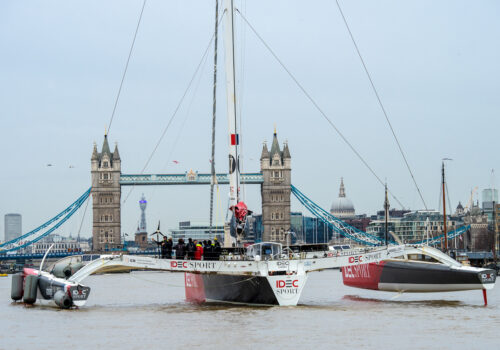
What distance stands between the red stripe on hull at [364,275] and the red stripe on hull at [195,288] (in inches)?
239

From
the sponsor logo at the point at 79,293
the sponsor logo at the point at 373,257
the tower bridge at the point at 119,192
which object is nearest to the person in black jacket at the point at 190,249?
the sponsor logo at the point at 79,293

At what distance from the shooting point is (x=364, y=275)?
3409cm

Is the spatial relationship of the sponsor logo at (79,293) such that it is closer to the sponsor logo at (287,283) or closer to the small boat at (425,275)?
the sponsor logo at (287,283)

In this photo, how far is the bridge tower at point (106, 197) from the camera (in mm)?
152875

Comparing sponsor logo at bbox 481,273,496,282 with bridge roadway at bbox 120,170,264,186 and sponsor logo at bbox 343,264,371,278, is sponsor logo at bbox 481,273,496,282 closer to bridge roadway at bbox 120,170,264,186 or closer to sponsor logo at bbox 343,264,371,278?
sponsor logo at bbox 343,264,371,278

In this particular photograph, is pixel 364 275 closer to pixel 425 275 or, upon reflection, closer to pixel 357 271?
pixel 357 271

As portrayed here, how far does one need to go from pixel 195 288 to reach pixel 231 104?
21.4 feet

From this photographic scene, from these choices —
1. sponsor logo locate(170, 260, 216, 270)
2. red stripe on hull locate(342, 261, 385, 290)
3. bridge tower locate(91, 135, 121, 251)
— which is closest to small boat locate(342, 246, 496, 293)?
red stripe on hull locate(342, 261, 385, 290)

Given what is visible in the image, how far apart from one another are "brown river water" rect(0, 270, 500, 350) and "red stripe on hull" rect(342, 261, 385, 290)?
93.4 inches

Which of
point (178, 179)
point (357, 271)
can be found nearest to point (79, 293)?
point (357, 271)

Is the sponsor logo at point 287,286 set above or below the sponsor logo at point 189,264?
below

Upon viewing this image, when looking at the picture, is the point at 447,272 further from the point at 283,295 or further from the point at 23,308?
the point at 23,308

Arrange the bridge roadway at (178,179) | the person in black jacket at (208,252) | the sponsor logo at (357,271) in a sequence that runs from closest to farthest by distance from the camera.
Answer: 1. the person in black jacket at (208,252)
2. the sponsor logo at (357,271)
3. the bridge roadway at (178,179)

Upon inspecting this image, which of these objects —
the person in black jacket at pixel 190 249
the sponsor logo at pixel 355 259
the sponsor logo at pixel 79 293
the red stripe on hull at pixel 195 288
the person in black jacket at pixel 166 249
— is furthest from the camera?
the red stripe on hull at pixel 195 288
